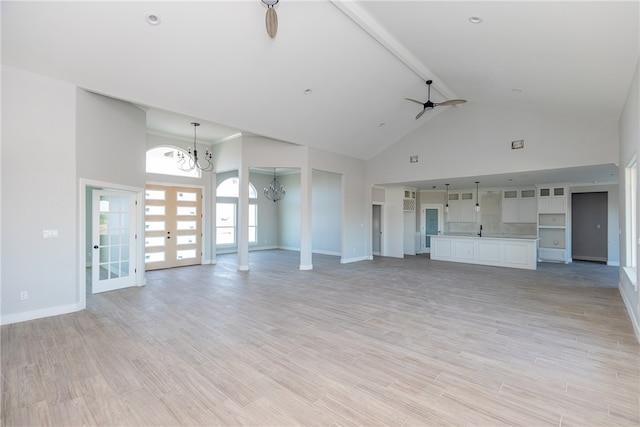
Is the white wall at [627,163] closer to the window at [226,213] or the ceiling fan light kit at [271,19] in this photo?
the ceiling fan light kit at [271,19]

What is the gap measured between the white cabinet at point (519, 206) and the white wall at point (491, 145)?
3.68m

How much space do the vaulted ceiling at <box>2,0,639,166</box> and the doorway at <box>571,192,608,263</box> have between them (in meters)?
5.52

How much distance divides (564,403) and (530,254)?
7.08 meters

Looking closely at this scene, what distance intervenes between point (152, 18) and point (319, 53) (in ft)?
7.87

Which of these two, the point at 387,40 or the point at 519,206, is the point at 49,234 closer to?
the point at 387,40

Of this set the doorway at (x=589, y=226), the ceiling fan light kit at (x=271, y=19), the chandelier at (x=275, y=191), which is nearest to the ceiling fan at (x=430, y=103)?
the ceiling fan light kit at (x=271, y=19)

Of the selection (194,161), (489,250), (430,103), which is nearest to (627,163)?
(430,103)

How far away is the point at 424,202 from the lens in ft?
39.9

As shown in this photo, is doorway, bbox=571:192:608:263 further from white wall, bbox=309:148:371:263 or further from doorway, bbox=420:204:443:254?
white wall, bbox=309:148:371:263

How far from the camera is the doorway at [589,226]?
9.65 m

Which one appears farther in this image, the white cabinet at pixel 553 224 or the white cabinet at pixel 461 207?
the white cabinet at pixel 461 207

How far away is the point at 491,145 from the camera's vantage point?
7609mm

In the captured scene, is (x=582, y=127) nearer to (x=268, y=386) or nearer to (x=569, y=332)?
(x=569, y=332)

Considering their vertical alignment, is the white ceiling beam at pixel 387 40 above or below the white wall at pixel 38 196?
above
